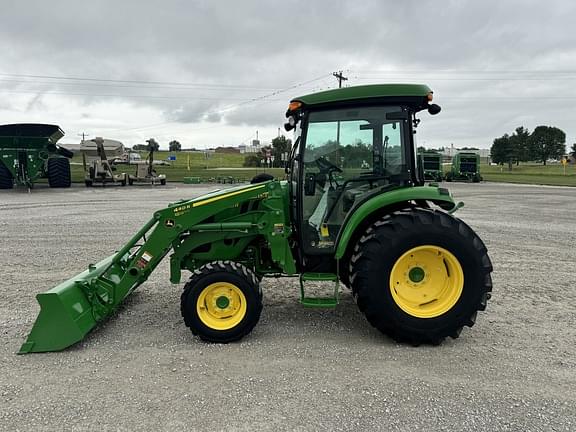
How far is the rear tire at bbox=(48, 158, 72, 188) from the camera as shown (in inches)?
862

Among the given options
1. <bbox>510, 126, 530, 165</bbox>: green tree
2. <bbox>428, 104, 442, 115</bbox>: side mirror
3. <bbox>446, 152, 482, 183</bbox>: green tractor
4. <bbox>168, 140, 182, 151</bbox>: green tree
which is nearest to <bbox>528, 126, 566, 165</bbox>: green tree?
<bbox>510, 126, 530, 165</bbox>: green tree

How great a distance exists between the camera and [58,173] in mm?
22016

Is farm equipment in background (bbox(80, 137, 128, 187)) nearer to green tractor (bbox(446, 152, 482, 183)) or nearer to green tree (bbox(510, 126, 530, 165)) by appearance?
green tractor (bbox(446, 152, 482, 183))

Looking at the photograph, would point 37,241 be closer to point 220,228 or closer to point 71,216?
point 71,216

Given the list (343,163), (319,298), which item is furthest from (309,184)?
(319,298)

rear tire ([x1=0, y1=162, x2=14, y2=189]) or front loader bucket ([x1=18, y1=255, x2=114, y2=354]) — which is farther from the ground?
rear tire ([x1=0, y1=162, x2=14, y2=189])

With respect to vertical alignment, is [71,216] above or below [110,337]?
above

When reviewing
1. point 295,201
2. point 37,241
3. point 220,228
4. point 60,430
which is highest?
point 295,201

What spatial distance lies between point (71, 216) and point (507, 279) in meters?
11.1

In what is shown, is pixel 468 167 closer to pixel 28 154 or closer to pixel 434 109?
pixel 28 154

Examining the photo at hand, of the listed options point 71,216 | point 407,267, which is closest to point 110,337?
point 407,267

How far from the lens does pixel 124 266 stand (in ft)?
13.8

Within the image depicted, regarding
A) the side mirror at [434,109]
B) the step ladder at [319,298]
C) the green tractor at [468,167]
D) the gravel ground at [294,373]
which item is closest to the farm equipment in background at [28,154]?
the gravel ground at [294,373]

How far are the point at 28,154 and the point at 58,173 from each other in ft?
5.41
